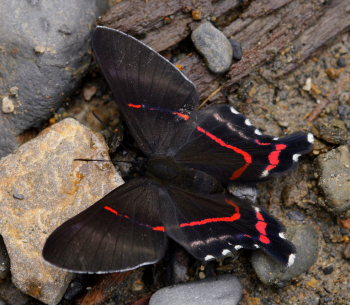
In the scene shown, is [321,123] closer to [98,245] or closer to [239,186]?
[239,186]

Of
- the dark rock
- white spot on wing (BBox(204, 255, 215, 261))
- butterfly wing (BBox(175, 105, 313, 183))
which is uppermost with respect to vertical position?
the dark rock

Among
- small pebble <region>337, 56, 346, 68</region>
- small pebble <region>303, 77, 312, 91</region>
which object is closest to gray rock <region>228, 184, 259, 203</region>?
small pebble <region>303, 77, 312, 91</region>

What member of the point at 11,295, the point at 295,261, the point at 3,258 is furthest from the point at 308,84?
the point at 11,295

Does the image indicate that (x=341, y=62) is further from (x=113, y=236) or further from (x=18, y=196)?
(x=18, y=196)

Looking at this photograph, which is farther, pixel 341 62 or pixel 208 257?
pixel 341 62

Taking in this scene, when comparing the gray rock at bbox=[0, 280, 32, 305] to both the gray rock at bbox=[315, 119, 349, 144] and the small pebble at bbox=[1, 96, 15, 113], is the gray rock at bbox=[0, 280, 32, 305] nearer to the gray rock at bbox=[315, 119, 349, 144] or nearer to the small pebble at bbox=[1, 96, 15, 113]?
the small pebble at bbox=[1, 96, 15, 113]

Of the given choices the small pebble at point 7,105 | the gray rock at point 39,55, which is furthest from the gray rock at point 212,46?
the small pebble at point 7,105

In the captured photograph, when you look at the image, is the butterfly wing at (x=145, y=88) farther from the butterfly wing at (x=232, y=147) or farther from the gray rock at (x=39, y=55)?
the gray rock at (x=39, y=55)
